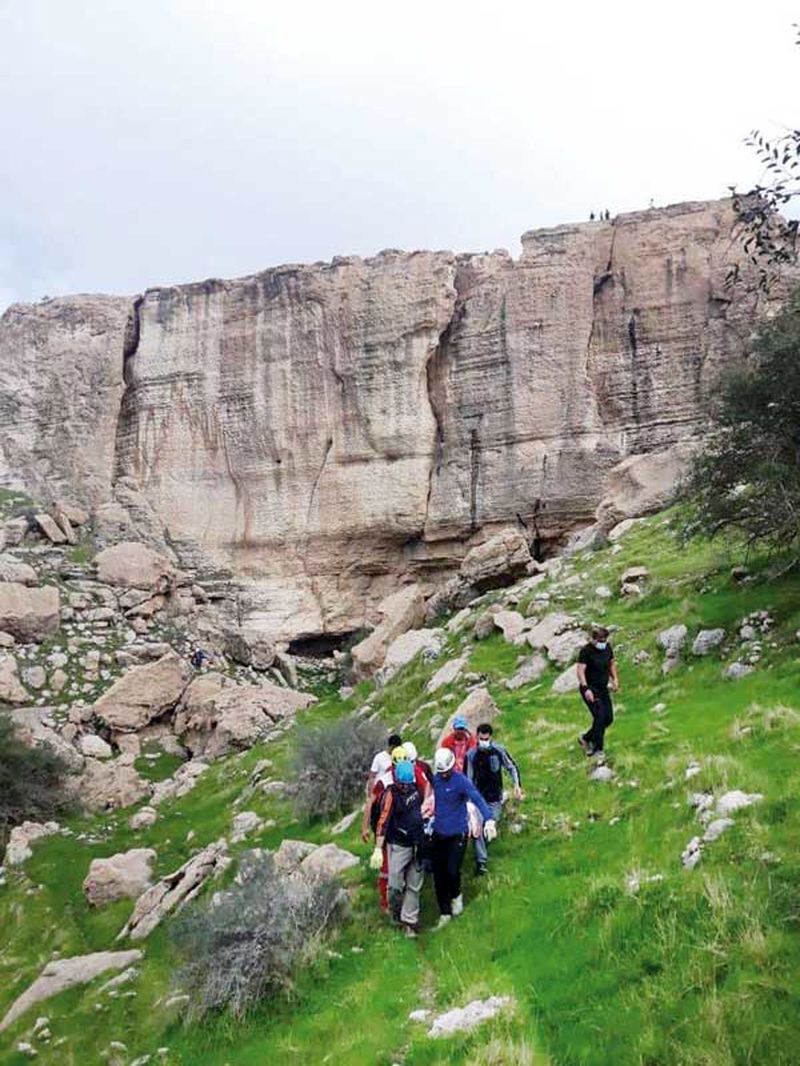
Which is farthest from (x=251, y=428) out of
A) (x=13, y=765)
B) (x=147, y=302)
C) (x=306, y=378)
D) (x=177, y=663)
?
(x=13, y=765)

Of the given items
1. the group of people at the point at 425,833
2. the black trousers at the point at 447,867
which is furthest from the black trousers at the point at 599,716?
the black trousers at the point at 447,867

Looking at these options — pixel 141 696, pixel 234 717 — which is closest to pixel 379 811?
pixel 234 717

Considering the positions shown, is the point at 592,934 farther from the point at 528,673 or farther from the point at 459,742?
the point at 528,673

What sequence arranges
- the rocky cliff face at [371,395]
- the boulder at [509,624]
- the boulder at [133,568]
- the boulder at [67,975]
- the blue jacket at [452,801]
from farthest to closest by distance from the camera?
the rocky cliff face at [371,395] → the boulder at [133,568] → the boulder at [509,624] → the boulder at [67,975] → the blue jacket at [452,801]

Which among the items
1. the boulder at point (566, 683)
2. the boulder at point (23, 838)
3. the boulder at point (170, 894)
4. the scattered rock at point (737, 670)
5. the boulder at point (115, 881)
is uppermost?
the scattered rock at point (737, 670)

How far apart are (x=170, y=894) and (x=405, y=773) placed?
6.65 metres

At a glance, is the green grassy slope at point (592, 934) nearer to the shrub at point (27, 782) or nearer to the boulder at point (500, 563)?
the shrub at point (27, 782)

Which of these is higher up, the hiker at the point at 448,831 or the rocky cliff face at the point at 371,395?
the rocky cliff face at the point at 371,395

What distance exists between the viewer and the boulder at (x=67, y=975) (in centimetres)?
1134

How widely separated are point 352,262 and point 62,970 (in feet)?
118

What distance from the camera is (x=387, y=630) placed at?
30.9 meters

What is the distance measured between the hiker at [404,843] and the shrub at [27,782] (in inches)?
617

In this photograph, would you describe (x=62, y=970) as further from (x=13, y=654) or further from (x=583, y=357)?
(x=583, y=357)

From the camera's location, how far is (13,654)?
31000mm
